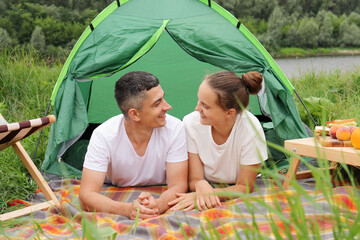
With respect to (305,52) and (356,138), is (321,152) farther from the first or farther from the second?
(305,52)

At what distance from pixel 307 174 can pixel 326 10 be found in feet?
58.9

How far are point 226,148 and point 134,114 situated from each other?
563 millimetres

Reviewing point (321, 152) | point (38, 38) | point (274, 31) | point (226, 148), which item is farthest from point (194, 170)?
point (274, 31)

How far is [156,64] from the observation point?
12.9 feet

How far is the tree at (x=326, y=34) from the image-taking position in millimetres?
16875

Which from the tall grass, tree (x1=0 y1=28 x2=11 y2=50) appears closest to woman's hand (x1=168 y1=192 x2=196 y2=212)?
the tall grass

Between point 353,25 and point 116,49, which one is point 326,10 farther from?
point 116,49

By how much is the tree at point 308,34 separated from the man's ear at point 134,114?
15.5 meters

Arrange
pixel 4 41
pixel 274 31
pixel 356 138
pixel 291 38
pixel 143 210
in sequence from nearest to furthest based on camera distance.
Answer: pixel 143 210
pixel 356 138
pixel 4 41
pixel 274 31
pixel 291 38

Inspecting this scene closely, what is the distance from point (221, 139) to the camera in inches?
97.4

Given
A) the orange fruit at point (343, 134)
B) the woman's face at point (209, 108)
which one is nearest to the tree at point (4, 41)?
the woman's face at point (209, 108)

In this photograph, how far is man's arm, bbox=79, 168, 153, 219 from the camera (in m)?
2.17

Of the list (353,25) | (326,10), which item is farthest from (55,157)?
(326,10)

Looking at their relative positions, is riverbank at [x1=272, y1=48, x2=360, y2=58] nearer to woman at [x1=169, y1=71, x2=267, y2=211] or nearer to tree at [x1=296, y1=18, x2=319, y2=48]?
tree at [x1=296, y1=18, x2=319, y2=48]
